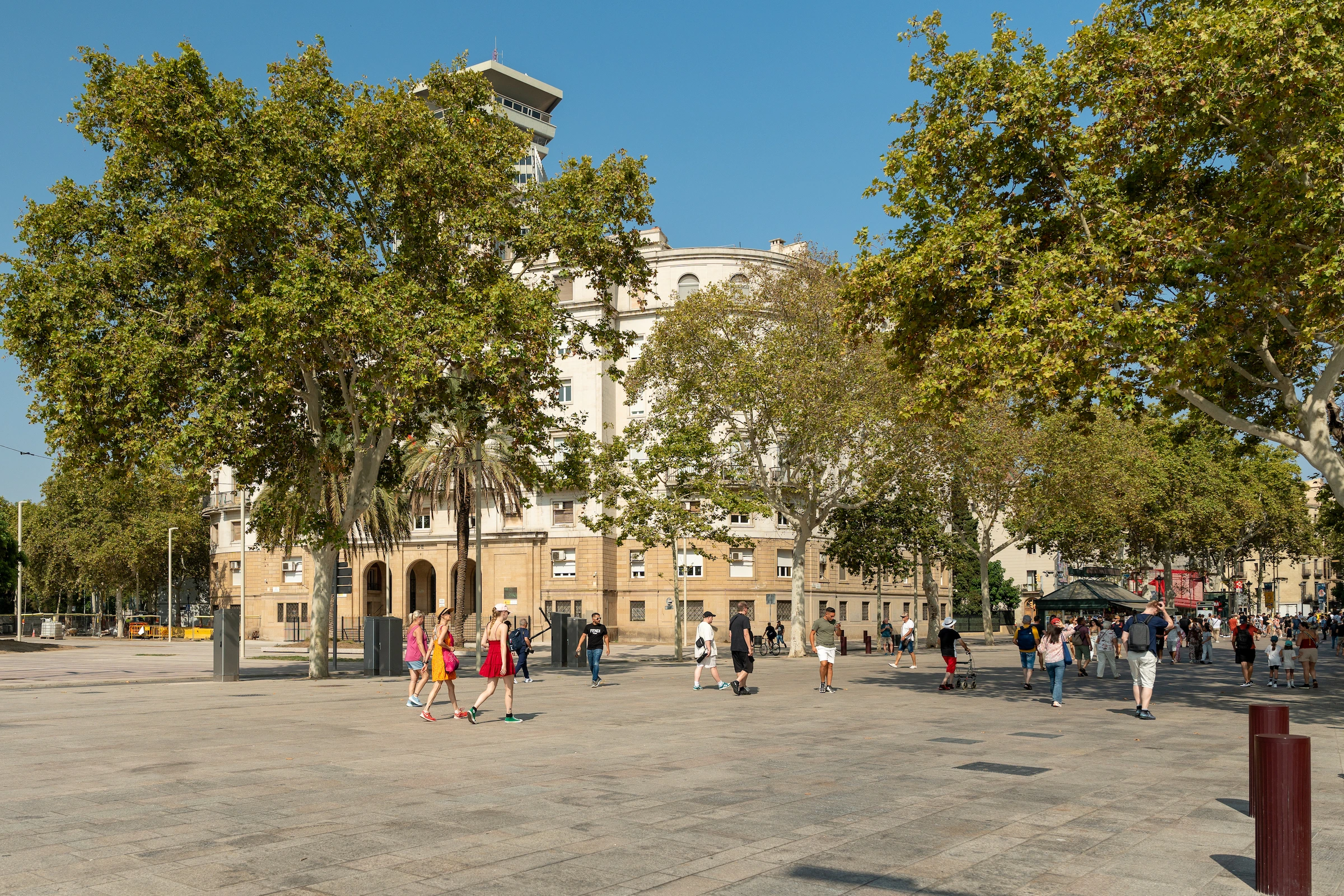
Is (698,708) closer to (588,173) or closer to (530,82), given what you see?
(588,173)

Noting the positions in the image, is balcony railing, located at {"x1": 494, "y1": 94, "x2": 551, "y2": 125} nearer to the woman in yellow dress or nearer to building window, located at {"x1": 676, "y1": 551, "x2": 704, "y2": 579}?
building window, located at {"x1": 676, "y1": 551, "x2": 704, "y2": 579}

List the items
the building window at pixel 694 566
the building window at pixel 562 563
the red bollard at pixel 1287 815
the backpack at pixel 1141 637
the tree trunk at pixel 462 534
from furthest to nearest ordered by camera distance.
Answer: the building window at pixel 562 563, the building window at pixel 694 566, the tree trunk at pixel 462 534, the backpack at pixel 1141 637, the red bollard at pixel 1287 815

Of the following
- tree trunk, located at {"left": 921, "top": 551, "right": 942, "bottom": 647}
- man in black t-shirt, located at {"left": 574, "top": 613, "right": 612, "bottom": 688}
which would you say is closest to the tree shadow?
man in black t-shirt, located at {"left": 574, "top": 613, "right": 612, "bottom": 688}

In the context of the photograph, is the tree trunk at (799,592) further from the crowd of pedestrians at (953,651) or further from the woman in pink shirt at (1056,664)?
the woman in pink shirt at (1056,664)

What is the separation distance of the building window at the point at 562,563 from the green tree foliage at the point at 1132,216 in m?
35.6

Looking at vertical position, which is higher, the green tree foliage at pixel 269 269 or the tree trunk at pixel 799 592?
the green tree foliage at pixel 269 269

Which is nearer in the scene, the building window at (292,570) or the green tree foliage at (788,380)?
the green tree foliage at (788,380)

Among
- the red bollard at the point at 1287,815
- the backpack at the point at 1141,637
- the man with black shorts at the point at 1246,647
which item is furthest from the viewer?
the man with black shorts at the point at 1246,647

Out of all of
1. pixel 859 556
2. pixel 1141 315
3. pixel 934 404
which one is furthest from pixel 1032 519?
pixel 1141 315

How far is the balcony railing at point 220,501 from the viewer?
222 ft

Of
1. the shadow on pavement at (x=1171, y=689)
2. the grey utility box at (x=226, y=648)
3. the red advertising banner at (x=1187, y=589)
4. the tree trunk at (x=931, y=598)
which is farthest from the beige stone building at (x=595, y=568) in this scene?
the red advertising banner at (x=1187, y=589)

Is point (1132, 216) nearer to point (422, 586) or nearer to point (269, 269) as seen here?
point (269, 269)

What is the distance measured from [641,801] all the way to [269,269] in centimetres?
1893

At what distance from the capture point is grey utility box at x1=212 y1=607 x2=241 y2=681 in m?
25.8
